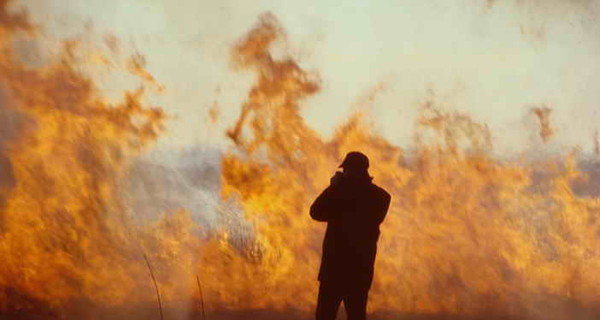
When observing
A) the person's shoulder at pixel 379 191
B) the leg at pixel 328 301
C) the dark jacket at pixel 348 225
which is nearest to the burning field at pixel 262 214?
the leg at pixel 328 301

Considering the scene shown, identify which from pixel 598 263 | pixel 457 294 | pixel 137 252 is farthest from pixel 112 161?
pixel 598 263

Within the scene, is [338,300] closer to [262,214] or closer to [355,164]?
[355,164]

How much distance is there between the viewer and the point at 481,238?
10.7m

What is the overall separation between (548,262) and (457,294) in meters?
1.33

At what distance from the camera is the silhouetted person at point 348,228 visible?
18.2 ft

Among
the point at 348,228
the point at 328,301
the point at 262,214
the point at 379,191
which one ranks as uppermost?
the point at 262,214

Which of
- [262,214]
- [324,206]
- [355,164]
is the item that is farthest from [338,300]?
[262,214]

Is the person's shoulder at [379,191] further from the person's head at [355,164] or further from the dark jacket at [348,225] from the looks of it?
the person's head at [355,164]

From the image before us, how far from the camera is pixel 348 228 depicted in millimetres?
5562

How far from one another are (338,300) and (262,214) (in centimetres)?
438

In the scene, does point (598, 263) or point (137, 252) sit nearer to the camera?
point (137, 252)

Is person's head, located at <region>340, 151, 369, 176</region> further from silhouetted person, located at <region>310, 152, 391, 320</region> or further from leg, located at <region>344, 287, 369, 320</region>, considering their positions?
leg, located at <region>344, 287, 369, 320</region>

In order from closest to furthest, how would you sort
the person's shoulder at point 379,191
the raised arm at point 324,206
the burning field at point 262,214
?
the raised arm at point 324,206
the person's shoulder at point 379,191
the burning field at point 262,214

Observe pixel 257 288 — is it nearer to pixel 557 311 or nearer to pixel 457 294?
pixel 457 294
